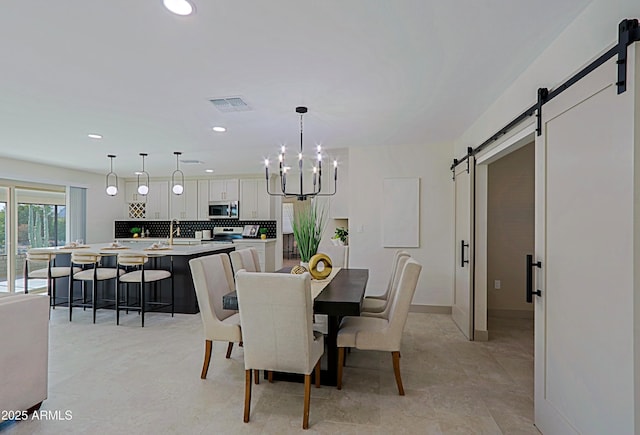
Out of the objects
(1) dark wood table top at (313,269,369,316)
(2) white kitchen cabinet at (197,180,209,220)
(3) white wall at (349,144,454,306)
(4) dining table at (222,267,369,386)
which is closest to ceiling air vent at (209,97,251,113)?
(4) dining table at (222,267,369,386)

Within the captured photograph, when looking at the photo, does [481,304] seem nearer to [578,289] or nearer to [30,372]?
[578,289]

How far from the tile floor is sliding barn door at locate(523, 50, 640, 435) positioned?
577 millimetres

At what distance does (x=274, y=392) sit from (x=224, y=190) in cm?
633

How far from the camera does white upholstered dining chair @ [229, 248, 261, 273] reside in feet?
12.2

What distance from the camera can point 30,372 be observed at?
2.27 meters

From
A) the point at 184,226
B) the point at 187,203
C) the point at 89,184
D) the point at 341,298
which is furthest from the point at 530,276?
the point at 89,184

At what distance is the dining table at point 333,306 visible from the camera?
2.40 meters

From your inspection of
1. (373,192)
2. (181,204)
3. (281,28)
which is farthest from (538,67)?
(181,204)

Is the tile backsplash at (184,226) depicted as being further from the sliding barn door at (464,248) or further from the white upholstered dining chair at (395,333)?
the white upholstered dining chair at (395,333)

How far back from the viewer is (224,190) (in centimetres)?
830

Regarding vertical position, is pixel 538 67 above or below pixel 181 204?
above

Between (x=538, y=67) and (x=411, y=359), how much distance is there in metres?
2.65

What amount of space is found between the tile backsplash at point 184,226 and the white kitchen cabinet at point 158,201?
252 millimetres

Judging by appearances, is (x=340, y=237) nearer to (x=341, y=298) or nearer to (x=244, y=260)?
(x=244, y=260)
